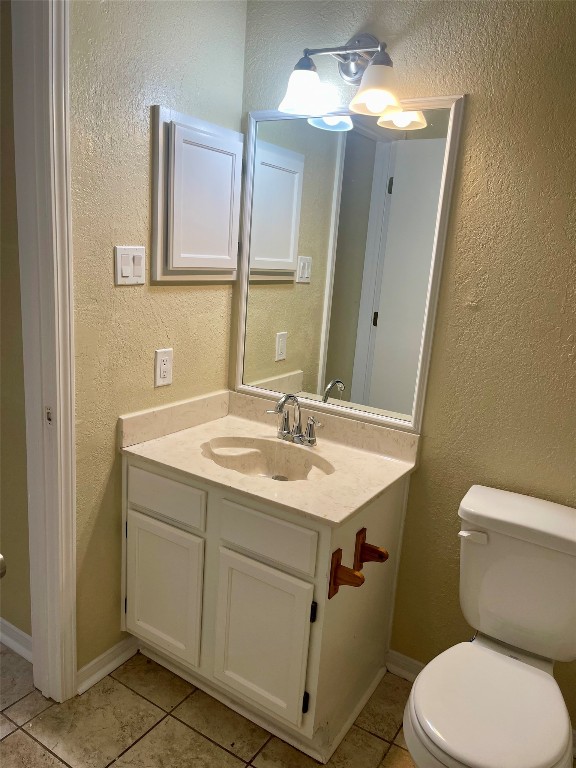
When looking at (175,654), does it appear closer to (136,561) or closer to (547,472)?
(136,561)

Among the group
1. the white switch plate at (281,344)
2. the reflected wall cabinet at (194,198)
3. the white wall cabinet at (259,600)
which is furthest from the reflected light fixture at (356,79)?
the white wall cabinet at (259,600)

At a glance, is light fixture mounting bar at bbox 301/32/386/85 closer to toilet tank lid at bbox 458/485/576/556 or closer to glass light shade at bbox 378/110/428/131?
glass light shade at bbox 378/110/428/131

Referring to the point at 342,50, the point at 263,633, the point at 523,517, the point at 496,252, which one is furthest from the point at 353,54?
the point at 263,633

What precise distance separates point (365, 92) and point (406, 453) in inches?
43.0

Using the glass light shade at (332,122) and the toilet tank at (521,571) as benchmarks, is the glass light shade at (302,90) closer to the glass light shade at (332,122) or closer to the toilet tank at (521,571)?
the glass light shade at (332,122)

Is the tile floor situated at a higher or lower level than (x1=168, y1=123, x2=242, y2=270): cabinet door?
lower

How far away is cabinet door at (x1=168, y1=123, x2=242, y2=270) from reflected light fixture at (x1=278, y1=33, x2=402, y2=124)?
0.27m

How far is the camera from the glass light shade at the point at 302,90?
1.73 meters

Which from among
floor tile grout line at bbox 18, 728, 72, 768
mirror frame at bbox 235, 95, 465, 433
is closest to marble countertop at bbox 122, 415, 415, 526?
mirror frame at bbox 235, 95, 465, 433

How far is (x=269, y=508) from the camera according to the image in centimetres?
153

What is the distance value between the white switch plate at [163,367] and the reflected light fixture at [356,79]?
0.86 metres

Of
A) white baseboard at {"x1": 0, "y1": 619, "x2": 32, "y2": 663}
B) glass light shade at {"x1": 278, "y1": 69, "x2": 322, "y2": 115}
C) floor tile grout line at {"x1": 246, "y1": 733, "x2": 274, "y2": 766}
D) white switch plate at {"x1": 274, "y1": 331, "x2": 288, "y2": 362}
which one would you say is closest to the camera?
floor tile grout line at {"x1": 246, "y1": 733, "x2": 274, "y2": 766}

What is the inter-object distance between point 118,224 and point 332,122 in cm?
80

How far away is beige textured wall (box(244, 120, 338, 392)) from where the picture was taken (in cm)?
197
